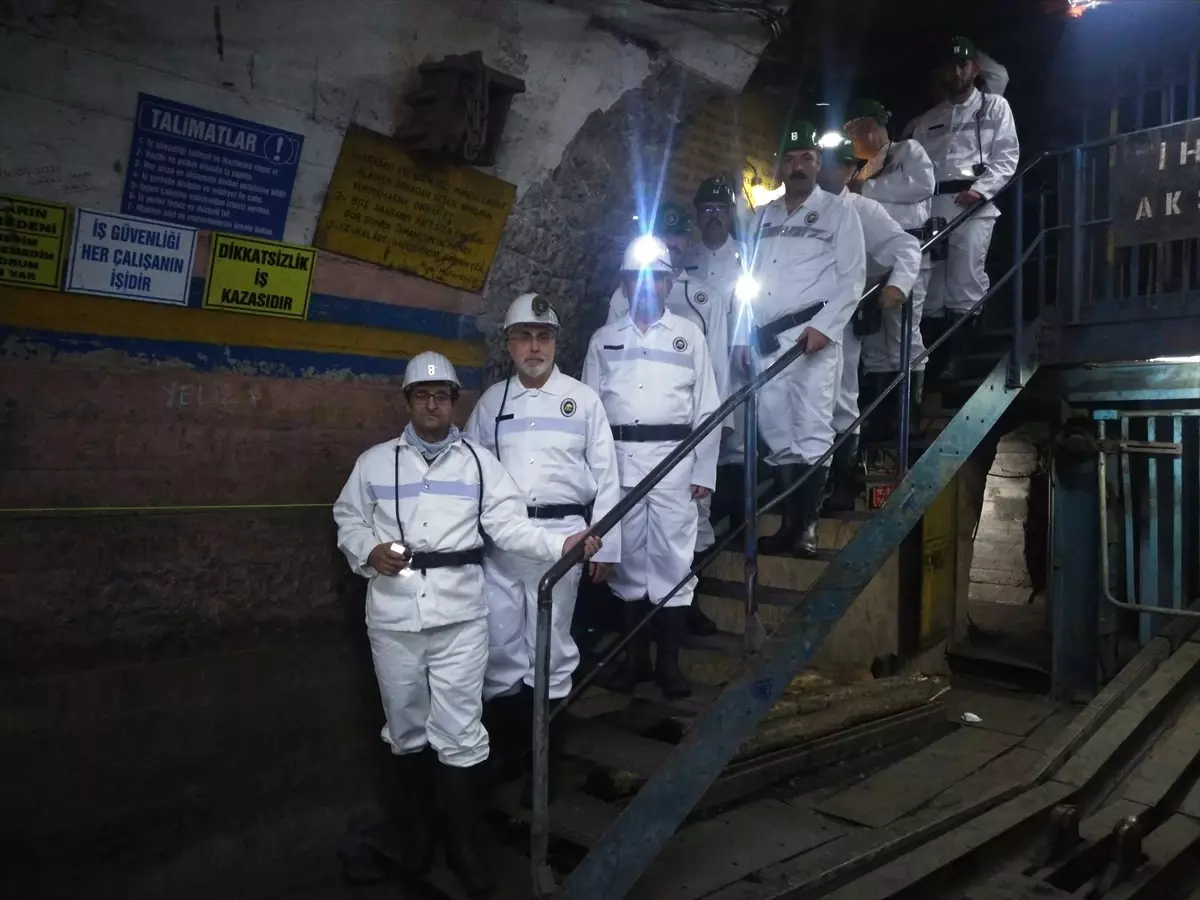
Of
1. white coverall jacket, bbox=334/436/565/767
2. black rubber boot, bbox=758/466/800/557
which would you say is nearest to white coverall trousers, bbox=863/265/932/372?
black rubber boot, bbox=758/466/800/557

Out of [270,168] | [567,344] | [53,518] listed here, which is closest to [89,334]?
[53,518]

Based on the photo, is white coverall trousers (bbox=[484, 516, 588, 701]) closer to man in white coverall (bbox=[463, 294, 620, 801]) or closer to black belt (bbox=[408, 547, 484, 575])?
man in white coverall (bbox=[463, 294, 620, 801])

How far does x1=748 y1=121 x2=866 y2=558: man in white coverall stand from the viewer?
4.62m

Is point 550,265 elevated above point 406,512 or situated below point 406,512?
above

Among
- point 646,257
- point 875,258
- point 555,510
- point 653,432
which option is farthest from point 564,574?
point 875,258

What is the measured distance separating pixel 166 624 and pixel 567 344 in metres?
2.68

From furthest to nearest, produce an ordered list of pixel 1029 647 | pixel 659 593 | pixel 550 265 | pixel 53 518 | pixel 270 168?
1. pixel 1029 647
2. pixel 550 265
3. pixel 659 593
4. pixel 270 168
5. pixel 53 518

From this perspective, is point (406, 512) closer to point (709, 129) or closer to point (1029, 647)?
point (709, 129)

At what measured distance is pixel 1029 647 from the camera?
7.79 m

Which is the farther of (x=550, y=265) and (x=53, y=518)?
(x=550, y=265)

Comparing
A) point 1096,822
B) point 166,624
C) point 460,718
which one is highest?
point 166,624

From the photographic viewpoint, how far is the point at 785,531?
4715mm

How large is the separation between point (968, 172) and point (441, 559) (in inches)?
173

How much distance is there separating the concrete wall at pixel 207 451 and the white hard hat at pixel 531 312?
0.74m
